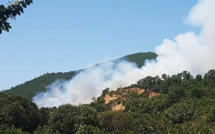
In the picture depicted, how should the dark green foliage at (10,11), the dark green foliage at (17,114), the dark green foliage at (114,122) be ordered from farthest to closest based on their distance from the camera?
the dark green foliage at (114,122) < the dark green foliage at (17,114) < the dark green foliage at (10,11)

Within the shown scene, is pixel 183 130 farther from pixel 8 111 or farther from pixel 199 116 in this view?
pixel 8 111

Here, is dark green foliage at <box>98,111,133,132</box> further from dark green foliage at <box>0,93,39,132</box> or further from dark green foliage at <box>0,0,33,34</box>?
dark green foliage at <box>0,0,33,34</box>

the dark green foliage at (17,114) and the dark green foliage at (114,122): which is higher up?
the dark green foliage at (17,114)

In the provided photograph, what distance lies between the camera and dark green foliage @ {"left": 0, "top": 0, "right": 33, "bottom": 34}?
27.2 feet

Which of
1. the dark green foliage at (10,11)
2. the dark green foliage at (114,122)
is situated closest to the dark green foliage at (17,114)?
the dark green foliage at (114,122)

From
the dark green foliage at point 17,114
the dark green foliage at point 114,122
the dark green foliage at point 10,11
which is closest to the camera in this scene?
the dark green foliage at point 10,11

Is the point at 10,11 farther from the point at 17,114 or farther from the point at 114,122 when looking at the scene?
the point at 114,122

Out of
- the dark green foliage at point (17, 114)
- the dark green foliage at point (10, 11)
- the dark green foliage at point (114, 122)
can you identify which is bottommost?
the dark green foliage at point (10, 11)

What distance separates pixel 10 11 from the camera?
28.2 feet

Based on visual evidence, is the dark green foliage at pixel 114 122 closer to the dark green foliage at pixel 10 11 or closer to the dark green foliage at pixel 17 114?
the dark green foliage at pixel 17 114

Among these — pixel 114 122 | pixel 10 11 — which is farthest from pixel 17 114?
pixel 10 11

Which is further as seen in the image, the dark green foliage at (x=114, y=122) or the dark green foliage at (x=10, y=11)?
the dark green foliage at (x=114, y=122)

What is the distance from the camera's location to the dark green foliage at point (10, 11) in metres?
8.28

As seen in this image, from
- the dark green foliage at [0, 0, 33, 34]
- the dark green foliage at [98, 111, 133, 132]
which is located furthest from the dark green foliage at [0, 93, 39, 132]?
the dark green foliage at [0, 0, 33, 34]
